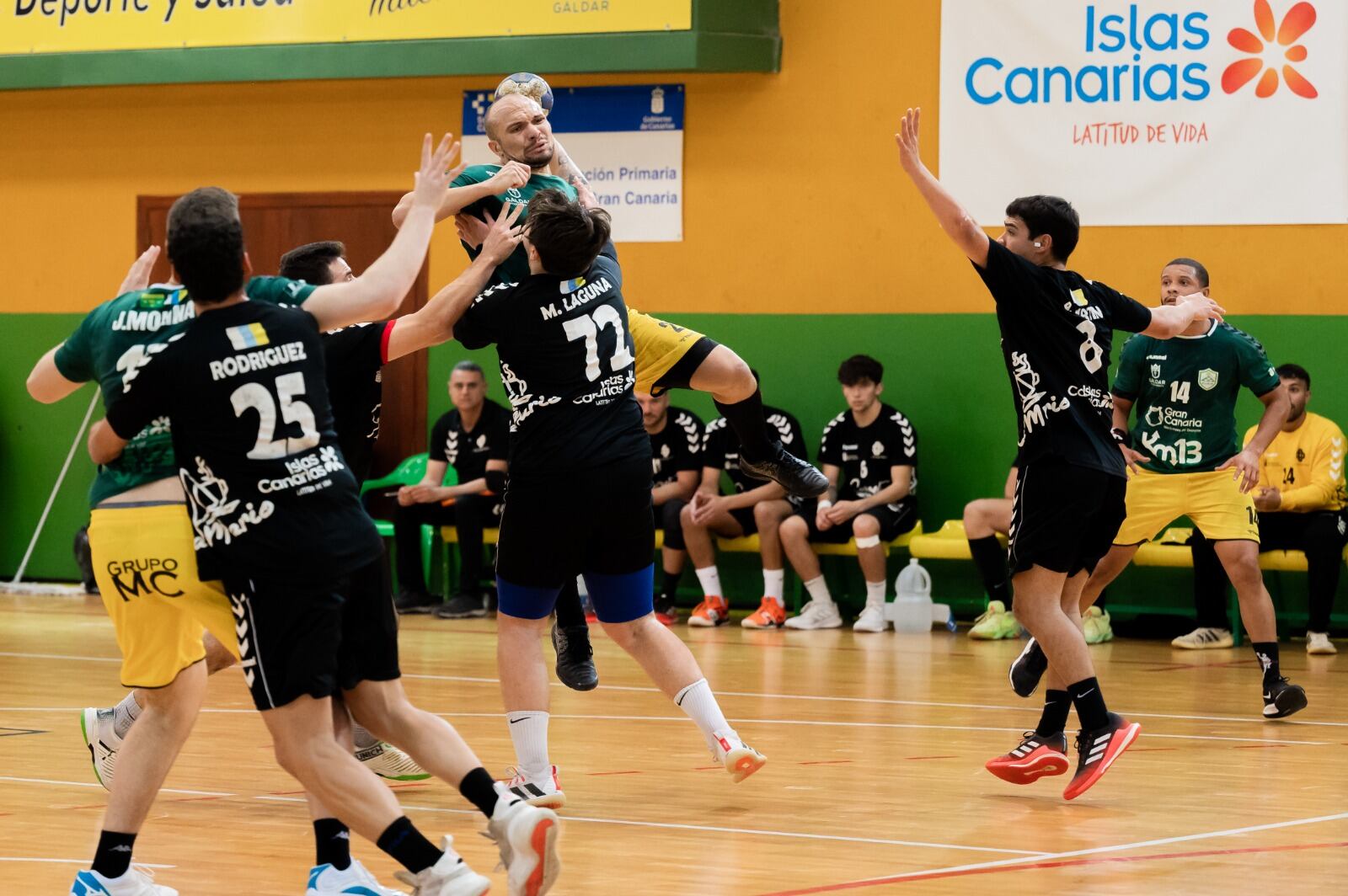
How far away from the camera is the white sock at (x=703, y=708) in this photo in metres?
5.54

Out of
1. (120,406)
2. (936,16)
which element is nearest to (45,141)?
(936,16)

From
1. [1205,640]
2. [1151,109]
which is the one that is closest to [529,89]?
[1205,640]

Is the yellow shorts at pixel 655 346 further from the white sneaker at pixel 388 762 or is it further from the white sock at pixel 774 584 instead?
the white sock at pixel 774 584

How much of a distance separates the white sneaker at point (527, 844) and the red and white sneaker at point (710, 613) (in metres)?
7.72

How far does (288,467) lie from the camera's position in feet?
12.5

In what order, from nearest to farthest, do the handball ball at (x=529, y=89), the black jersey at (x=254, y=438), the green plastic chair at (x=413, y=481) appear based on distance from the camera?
the black jersey at (x=254, y=438) < the handball ball at (x=529, y=89) < the green plastic chair at (x=413, y=481)

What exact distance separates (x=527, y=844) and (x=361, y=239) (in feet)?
33.3

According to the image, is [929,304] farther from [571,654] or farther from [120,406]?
[120,406]

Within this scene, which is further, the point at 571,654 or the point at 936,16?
the point at 936,16

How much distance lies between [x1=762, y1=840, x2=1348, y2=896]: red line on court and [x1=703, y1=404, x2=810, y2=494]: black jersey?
7.10 metres

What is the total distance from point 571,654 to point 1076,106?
707cm

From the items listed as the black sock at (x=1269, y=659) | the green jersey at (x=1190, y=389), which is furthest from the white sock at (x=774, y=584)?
the black sock at (x=1269, y=659)

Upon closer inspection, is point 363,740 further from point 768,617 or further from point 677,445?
point 677,445

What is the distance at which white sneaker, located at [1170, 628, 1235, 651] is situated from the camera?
10578 millimetres
